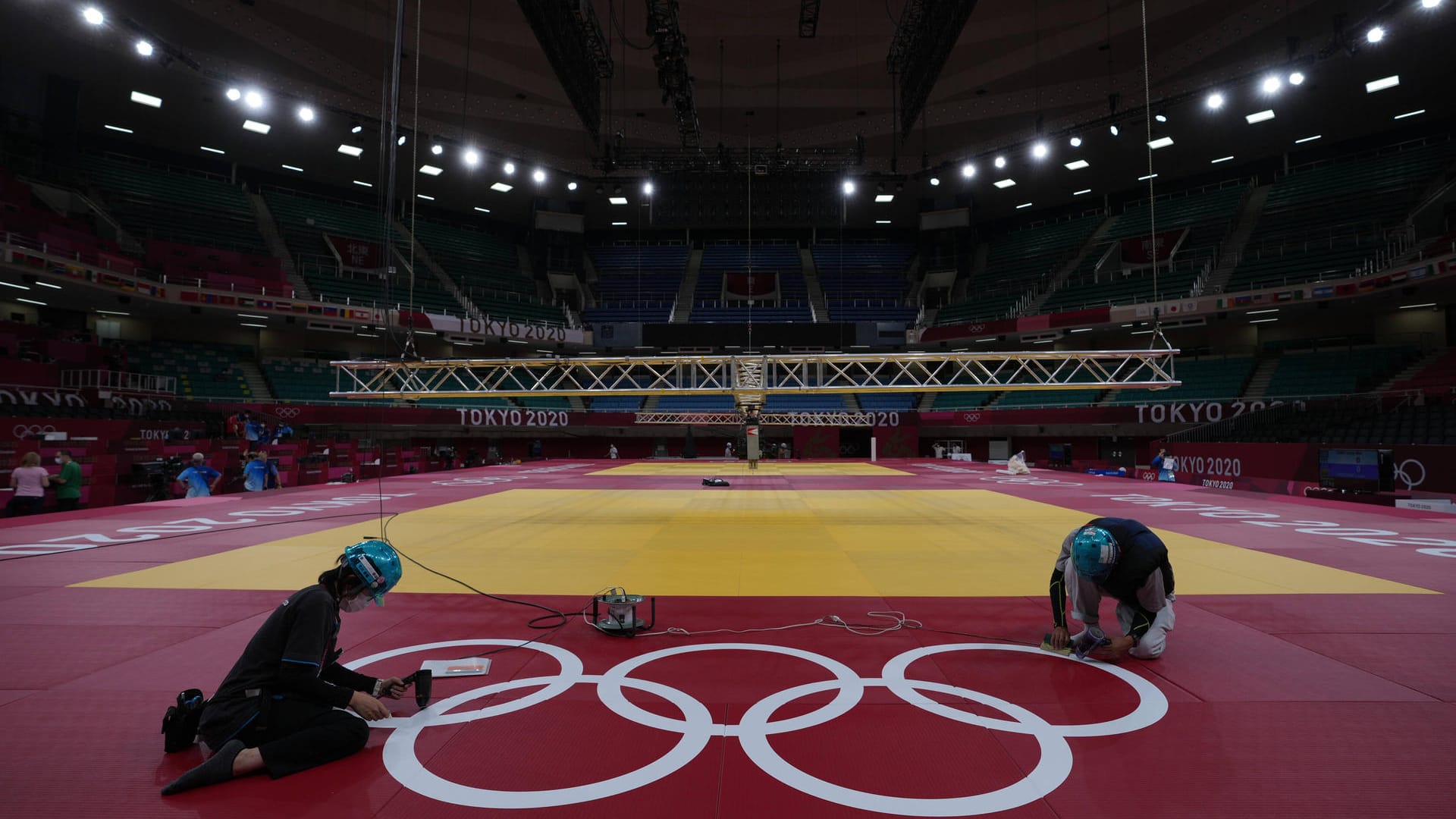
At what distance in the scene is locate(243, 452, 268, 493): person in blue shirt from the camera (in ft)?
62.2

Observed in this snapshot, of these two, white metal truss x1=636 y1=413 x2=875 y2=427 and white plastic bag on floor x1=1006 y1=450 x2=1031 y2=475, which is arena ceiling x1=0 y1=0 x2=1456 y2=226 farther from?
white plastic bag on floor x1=1006 y1=450 x2=1031 y2=475

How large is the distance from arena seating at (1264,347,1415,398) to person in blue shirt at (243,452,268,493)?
44.3 meters

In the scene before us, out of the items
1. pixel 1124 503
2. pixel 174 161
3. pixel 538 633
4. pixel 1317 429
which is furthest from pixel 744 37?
pixel 174 161

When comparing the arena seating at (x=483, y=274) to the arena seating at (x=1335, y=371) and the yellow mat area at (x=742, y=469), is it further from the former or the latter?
the arena seating at (x=1335, y=371)

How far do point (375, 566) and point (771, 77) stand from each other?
118 ft

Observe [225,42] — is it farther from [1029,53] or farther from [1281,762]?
[1281,762]

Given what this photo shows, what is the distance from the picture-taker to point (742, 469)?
31328 mm

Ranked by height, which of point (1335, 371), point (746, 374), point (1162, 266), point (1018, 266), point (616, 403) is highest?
point (1018, 266)

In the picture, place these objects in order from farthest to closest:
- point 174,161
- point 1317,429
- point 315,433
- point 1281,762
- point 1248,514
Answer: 1. point 174,161
2. point 315,433
3. point 1317,429
4. point 1248,514
5. point 1281,762

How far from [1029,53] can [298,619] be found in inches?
1473

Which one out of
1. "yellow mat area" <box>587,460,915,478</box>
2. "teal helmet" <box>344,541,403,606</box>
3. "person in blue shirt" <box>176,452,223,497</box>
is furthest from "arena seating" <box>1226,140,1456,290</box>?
"person in blue shirt" <box>176,452,223,497</box>

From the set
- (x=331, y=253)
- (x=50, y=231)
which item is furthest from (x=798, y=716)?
(x=331, y=253)

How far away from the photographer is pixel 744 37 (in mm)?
30781

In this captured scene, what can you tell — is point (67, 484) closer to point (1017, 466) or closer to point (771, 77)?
point (1017, 466)
